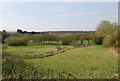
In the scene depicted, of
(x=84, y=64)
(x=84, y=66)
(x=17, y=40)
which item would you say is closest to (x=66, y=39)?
(x=17, y=40)

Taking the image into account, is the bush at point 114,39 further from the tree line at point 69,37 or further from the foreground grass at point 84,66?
the foreground grass at point 84,66

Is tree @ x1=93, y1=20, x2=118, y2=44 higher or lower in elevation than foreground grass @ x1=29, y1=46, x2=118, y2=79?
higher

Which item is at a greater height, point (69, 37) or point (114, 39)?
point (114, 39)

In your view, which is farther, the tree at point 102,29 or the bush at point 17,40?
the bush at point 17,40

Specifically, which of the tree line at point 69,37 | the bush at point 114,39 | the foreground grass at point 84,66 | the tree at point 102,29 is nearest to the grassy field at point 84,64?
the foreground grass at point 84,66

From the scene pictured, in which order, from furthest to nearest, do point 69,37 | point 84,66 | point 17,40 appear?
1. point 69,37
2. point 17,40
3. point 84,66

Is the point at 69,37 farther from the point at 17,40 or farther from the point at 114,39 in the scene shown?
the point at 114,39

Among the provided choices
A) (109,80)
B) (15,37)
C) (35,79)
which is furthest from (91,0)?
(15,37)

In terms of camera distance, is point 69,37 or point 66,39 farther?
point 69,37

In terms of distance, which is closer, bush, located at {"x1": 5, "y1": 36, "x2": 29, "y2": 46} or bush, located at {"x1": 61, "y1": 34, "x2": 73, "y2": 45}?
bush, located at {"x1": 5, "y1": 36, "x2": 29, "y2": 46}

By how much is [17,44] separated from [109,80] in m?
18.3

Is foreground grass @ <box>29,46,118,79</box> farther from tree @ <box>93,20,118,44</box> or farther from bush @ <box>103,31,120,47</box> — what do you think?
tree @ <box>93,20,118,44</box>

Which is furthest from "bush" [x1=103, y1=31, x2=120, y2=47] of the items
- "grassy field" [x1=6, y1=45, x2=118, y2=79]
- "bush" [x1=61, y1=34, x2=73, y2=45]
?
"bush" [x1=61, y1=34, x2=73, y2=45]

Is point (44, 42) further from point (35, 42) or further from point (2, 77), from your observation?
point (2, 77)
